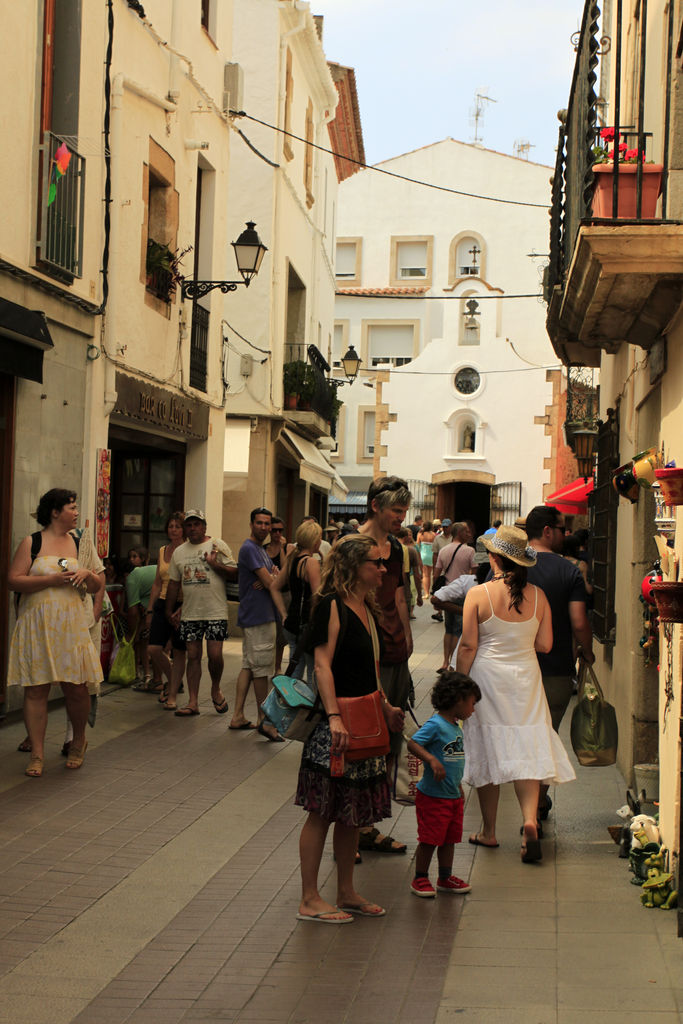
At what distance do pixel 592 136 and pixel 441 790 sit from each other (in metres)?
3.88

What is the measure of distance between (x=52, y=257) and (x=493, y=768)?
20.4ft

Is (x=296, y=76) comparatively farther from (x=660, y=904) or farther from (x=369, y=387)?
(x=369, y=387)

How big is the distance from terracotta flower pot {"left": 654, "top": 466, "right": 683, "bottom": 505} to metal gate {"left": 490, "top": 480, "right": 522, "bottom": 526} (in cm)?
3532

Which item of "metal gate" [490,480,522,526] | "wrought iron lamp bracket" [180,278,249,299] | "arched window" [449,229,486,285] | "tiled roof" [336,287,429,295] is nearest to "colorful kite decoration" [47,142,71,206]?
"wrought iron lamp bracket" [180,278,249,299]

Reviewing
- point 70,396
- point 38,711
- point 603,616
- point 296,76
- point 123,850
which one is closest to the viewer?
point 123,850

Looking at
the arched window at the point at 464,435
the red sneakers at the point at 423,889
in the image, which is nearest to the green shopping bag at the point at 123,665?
the red sneakers at the point at 423,889

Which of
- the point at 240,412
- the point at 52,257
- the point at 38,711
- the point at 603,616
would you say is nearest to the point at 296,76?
the point at 240,412

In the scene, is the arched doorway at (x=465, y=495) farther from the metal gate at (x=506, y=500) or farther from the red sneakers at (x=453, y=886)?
the red sneakers at (x=453, y=886)

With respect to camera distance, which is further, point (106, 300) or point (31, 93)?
point (106, 300)

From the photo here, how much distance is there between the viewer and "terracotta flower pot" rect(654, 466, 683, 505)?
17.4ft

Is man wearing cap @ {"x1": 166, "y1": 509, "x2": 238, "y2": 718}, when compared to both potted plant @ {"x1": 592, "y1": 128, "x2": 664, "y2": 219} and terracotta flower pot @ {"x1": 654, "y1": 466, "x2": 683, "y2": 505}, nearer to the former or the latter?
potted plant @ {"x1": 592, "y1": 128, "x2": 664, "y2": 219}

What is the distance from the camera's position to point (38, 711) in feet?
27.7

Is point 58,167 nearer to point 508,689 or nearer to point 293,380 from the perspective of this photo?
point 508,689

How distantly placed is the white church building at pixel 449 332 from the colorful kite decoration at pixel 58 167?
31026mm
